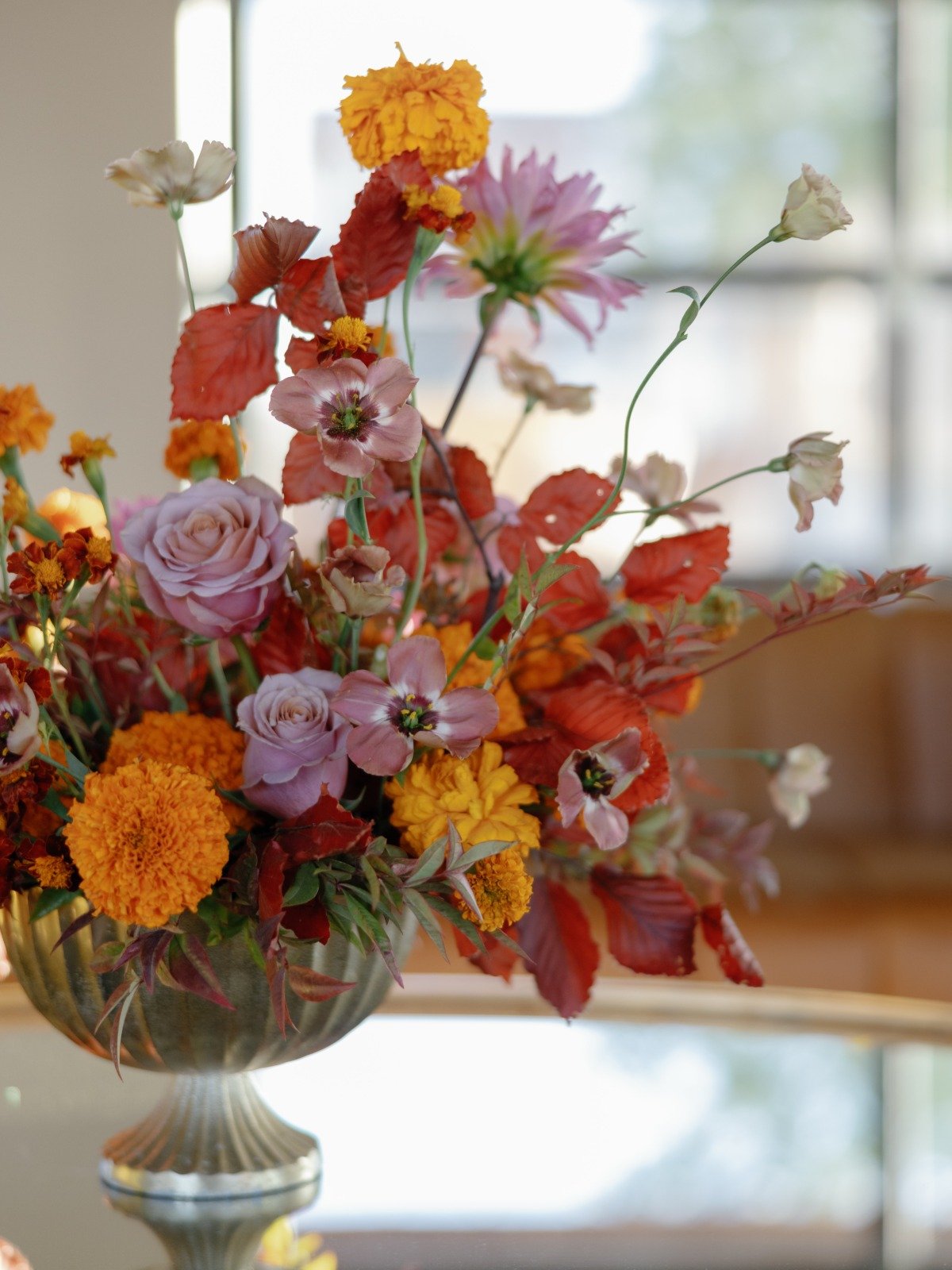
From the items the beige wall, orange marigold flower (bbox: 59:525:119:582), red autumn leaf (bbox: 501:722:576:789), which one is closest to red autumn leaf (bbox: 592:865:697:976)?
red autumn leaf (bbox: 501:722:576:789)

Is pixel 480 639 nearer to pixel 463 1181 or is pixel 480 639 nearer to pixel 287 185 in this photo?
pixel 463 1181

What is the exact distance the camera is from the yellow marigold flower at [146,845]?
0.57 meters

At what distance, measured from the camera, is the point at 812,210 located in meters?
0.61

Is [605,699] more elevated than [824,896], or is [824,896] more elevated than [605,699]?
[824,896]

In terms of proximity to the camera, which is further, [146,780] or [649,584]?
[649,584]

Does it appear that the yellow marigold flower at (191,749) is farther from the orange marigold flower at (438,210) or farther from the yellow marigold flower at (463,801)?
the orange marigold flower at (438,210)

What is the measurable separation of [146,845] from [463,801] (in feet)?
0.45

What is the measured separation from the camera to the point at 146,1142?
74 centimetres

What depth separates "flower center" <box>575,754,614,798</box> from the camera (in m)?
0.62

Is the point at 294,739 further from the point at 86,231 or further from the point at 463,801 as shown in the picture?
the point at 86,231

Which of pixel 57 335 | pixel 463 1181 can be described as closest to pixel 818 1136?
pixel 463 1181

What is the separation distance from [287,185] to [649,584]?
9.92ft

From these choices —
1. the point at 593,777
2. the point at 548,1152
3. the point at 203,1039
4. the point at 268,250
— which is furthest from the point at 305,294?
the point at 548,1152

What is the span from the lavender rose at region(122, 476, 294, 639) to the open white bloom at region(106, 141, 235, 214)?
0.44 ft
